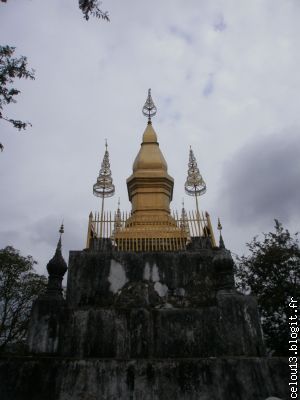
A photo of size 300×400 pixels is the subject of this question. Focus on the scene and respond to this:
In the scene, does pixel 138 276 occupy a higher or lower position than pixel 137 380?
higher

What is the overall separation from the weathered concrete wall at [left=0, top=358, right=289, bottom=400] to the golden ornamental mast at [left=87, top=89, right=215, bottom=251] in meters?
3.92

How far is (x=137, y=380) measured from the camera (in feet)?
18.8

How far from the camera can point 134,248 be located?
Answer: 9672 mm

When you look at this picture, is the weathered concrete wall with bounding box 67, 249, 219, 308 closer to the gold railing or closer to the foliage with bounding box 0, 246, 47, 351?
the gold railing

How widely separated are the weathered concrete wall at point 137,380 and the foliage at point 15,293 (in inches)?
493

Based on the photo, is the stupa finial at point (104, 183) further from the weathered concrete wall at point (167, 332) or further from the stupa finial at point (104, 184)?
the weathered concrete wall at point (167, 332)

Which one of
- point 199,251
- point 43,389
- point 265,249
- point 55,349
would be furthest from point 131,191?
point 43,389

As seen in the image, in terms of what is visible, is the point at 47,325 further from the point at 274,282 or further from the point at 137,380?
the point at 274,282

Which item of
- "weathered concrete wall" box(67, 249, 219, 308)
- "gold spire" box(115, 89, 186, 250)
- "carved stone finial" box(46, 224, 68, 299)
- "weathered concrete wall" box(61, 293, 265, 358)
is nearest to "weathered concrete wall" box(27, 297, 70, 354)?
"weathered concrete wall" box(61, 293, 265, 358)

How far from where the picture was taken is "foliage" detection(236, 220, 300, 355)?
14.2 metres

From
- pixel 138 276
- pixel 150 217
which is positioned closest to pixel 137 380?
pixel 138 276

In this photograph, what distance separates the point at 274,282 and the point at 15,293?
1227 centimetres

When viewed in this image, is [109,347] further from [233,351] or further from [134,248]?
[134,248]

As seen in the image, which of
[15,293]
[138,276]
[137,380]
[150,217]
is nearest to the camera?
[137,380]
